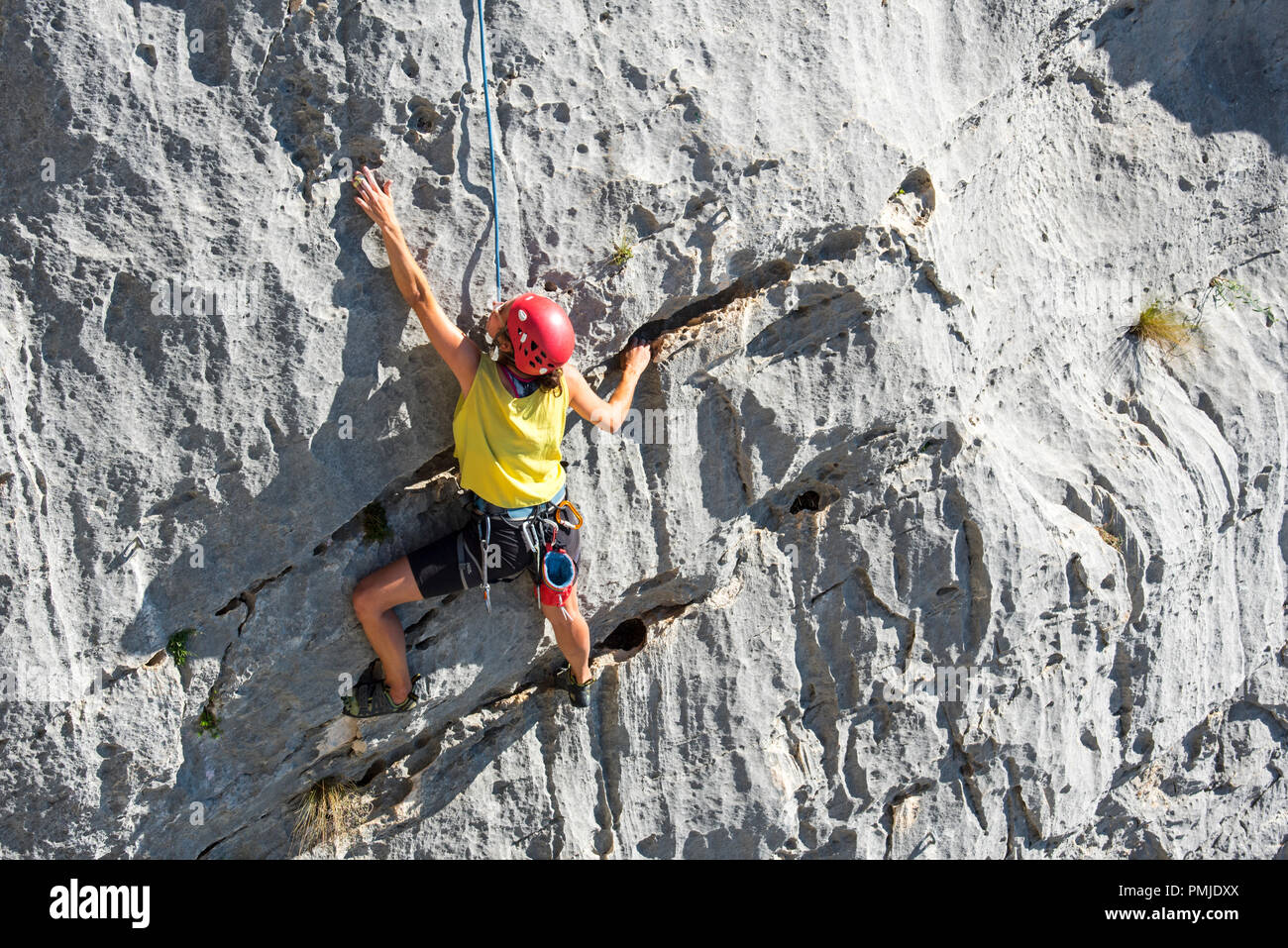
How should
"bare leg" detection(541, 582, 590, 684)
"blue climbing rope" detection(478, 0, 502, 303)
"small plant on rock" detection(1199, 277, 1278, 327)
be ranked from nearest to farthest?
1. "blue climbing rope" detection(478, 0, 502, 303)
2. "bare leg" detection(541, 582, 590, 684)
3. "small plant on rock" detection(1199, 277, 1278, 327)

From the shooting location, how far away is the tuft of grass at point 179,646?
428cm

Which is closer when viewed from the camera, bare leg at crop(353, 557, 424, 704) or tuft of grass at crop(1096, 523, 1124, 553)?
bare leg at crop(353, 557, 424, 704)

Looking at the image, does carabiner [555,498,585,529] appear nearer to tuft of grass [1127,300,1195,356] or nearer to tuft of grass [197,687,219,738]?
tuft of grass [197,687,219,738]

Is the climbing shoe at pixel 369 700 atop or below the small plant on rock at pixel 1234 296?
below

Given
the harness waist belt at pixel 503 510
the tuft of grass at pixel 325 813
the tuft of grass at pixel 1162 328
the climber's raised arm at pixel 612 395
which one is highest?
the tuft of grass at pixel 1162 328

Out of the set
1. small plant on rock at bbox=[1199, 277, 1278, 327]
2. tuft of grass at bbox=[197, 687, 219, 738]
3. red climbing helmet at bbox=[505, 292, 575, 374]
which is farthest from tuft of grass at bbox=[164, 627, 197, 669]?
small plant on rock at bbox=[1199, 277, 1278, 327]

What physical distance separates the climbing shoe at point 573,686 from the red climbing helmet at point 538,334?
1.81 metres

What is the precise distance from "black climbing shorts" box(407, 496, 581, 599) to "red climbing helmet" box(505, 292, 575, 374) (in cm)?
72

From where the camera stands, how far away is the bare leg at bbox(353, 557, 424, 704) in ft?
14.7

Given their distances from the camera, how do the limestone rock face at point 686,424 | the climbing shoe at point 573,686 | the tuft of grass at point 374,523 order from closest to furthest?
1. the limestone rock face at point 686,424
2. the tuft of grass at point 374,523
3. the climbing shoe at point 573,686

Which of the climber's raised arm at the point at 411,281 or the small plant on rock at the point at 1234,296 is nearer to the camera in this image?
the climber's raised arm at the point at 411,281

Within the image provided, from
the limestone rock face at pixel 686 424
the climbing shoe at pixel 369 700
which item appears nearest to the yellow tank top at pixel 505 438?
the limestone rock face at pixel 686 424

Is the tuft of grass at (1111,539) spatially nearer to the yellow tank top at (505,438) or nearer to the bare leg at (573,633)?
the bare leg at (573,633)
